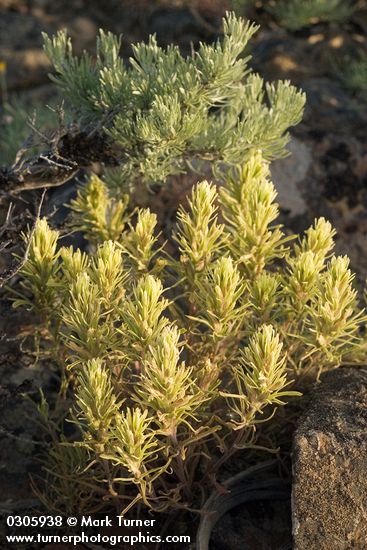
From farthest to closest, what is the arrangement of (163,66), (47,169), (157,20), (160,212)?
(157,20), (160,212), (47,169), (163,66)

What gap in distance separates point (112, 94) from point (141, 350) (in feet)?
3.59

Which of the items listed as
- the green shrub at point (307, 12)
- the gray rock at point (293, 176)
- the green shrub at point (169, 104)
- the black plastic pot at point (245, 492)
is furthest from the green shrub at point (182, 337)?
the green shrub at point (307, 12)

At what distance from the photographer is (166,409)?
2.30 meters

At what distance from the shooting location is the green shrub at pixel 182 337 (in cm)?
231

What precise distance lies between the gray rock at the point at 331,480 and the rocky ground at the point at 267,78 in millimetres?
347

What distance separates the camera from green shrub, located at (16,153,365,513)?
231 cm

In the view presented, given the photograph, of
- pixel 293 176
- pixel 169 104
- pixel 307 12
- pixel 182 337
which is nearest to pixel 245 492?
pixel 182 337

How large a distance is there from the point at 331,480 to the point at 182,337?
78cm

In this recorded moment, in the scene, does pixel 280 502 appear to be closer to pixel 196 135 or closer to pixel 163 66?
pixel 196 135

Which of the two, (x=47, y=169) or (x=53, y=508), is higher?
(x=47, y=169)

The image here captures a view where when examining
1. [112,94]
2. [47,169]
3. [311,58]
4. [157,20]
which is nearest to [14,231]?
Result: [47,169]

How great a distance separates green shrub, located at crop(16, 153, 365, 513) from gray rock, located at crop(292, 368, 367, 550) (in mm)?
164

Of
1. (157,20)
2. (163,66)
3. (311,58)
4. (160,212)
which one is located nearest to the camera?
(163,66)

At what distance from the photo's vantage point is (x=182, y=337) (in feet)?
9.68
